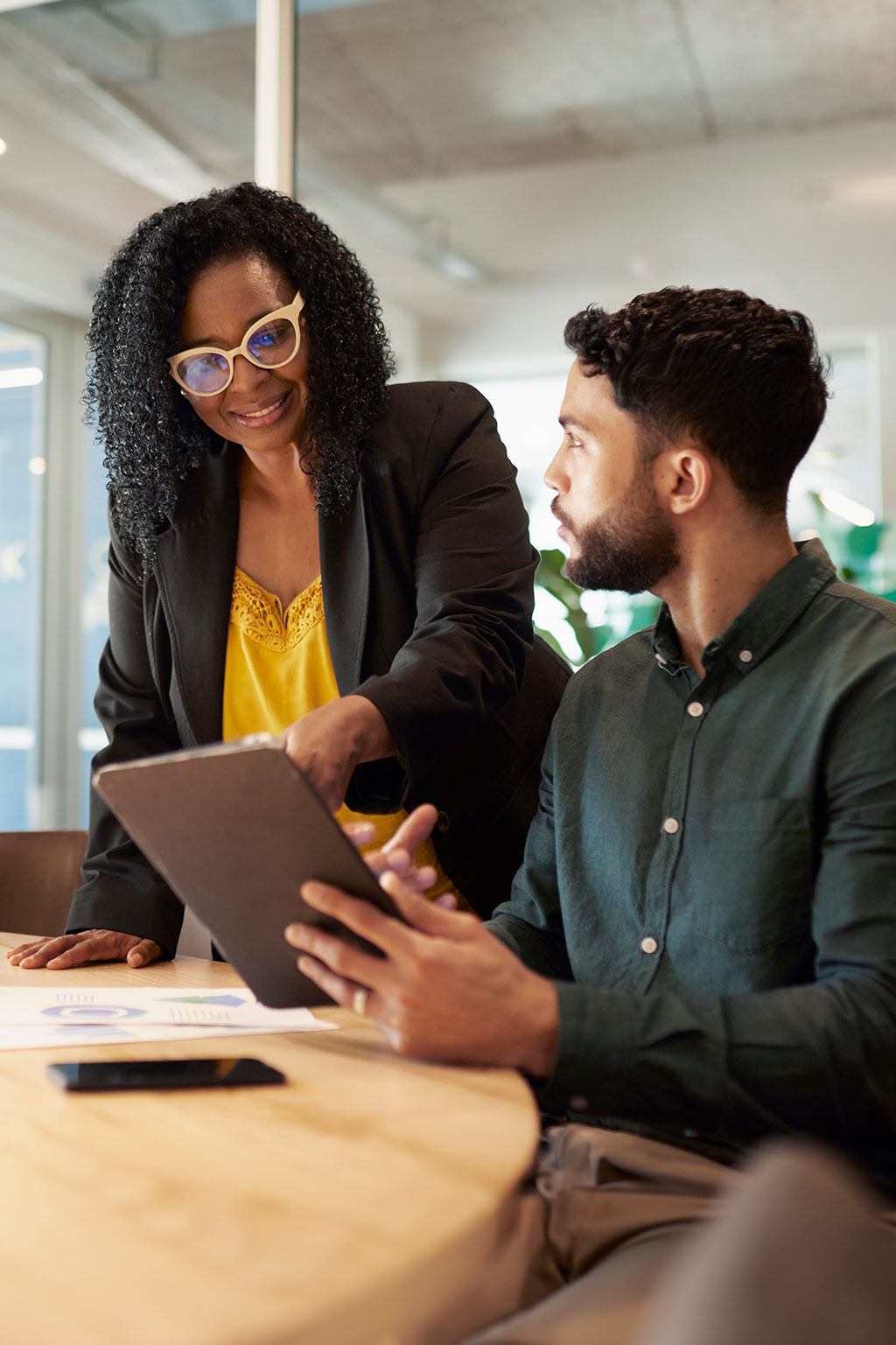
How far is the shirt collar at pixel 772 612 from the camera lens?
1.61 meters

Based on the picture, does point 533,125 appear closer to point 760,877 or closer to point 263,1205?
point 760,877

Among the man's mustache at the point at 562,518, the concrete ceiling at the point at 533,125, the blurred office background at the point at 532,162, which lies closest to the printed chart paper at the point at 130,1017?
the man's mustache at the point at 562,518

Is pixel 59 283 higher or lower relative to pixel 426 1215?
higher

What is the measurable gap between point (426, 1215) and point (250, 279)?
5.09 ft

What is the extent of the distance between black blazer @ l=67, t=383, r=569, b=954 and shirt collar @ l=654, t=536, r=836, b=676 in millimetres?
388

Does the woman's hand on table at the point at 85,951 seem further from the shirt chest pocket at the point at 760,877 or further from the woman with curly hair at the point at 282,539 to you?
the shirt chest pocket at the point at 760,877

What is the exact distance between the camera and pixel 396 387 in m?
2.21

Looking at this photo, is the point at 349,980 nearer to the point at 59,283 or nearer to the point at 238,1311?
the point at 238,1311

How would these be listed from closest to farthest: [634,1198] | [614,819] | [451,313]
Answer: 1. [634,1198]
2. [614,819]
3. [451,313]

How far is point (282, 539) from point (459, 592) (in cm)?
40

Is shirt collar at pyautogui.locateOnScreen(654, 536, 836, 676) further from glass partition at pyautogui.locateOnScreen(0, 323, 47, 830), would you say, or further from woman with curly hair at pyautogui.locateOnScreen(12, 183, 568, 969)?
glass partition at pyautogui.locateOnScreen(0, 323, 47, 830)

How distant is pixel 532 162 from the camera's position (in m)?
4.07

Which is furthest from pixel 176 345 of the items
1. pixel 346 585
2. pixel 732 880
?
pixel 732 880

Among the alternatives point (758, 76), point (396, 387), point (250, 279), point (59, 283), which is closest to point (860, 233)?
point (758, 76)
